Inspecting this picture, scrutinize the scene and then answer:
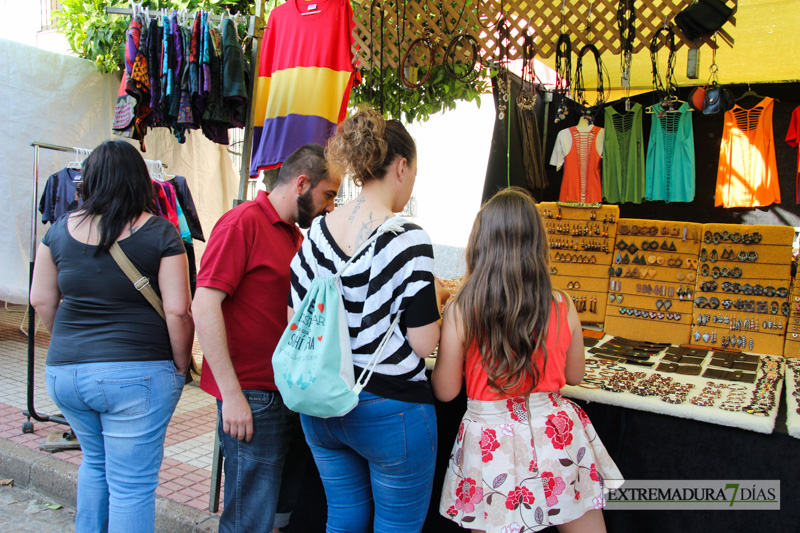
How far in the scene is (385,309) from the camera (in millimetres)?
1604

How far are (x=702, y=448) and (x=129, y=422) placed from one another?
7.07 ft

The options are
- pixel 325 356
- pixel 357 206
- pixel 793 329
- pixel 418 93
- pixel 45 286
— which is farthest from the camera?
pixel 418 93

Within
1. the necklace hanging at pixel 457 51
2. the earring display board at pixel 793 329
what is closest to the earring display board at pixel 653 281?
the earring display board at pixel 793 329

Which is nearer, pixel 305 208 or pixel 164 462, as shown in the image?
pixel 305 208

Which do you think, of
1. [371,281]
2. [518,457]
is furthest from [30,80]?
[518,457]

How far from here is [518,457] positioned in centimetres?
183

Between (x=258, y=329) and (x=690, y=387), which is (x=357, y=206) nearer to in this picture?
(x=258, y=329)

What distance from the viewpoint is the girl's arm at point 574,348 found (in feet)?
6.21

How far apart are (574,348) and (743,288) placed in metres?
1.95

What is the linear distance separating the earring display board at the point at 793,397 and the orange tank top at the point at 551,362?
31.8 inches

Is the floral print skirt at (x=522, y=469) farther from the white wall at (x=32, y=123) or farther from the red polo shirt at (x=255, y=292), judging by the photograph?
the white wall at (x=32, y=123)

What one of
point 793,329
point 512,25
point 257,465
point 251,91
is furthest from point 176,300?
point 793,329

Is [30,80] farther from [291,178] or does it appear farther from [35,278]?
[291,178]

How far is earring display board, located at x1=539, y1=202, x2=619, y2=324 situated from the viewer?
12.0ft
